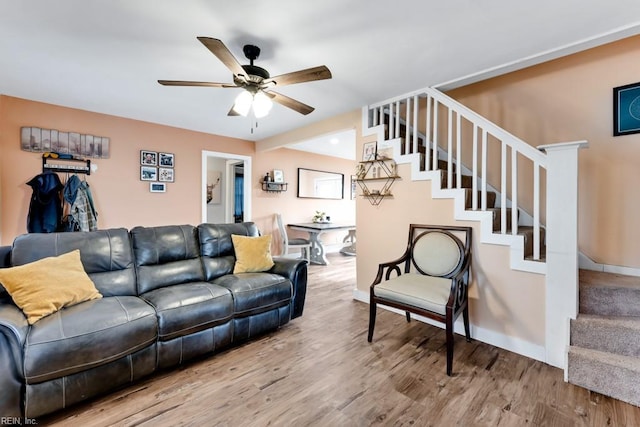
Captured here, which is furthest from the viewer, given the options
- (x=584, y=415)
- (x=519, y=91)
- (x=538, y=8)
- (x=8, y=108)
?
(x=8, y=108)

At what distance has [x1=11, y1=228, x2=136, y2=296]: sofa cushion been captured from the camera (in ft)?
6.64

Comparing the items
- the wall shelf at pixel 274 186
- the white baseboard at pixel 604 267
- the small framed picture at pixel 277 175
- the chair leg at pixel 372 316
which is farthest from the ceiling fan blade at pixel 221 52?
the small framed picture at pixel 277 175

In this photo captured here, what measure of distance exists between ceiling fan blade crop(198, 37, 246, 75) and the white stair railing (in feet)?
6.09

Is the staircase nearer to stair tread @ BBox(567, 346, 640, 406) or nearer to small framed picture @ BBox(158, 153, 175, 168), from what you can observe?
stair tread @ BBox(567, 346, 640, 406)

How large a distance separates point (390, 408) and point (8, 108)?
195 inches

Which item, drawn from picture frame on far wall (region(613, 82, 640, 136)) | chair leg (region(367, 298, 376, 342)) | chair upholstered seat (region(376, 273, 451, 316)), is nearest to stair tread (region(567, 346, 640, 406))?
chair upholstered seat (region(376, 273, 451, 316))

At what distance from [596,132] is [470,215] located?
1.28m

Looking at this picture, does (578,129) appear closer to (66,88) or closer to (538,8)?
(538,8)

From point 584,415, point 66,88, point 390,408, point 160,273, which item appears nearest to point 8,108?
point 66,88

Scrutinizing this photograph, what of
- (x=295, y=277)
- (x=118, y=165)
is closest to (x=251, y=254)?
(x=295, y=277)

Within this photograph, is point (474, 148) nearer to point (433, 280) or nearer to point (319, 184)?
point (433, 280)

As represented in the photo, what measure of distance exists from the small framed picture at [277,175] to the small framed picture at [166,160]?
1893 millimetres

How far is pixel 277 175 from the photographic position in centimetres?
591

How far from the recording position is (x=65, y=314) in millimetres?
1710
